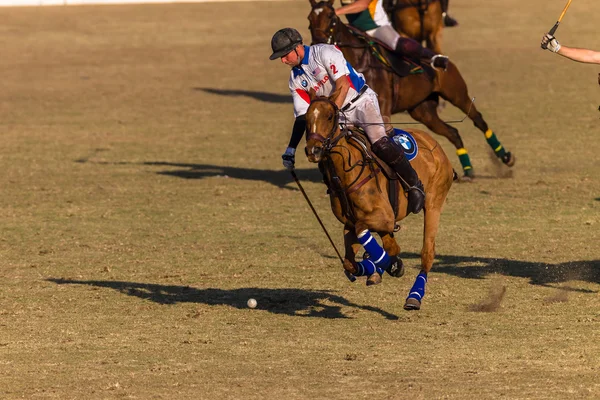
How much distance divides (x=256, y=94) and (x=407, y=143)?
16.8 m

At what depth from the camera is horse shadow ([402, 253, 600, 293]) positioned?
42.4 feet

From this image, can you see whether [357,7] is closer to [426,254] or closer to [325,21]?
[325,21]

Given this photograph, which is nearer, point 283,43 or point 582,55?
point 283,43

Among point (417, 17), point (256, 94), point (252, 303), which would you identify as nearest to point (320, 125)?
point (252, 303)

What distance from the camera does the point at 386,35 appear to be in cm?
1870

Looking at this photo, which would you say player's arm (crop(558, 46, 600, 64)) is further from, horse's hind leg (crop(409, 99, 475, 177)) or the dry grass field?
horse's hind leg (crop(409, 99, 475, 177))

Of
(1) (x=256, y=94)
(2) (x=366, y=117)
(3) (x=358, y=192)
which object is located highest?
(2) (x=366, y=117)

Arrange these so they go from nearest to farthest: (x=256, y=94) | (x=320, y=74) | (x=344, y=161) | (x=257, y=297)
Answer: (x=344, y=161) → (x=320, y=74) → (x=257, y=297) → (x=256, y=94)

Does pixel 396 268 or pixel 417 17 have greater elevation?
pixel 396 268

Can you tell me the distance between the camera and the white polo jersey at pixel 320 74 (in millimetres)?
11062

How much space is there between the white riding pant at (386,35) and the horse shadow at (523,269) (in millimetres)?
5447

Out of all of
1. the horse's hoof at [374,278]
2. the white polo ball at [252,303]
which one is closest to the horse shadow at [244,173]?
the white polo ball at [252,303]

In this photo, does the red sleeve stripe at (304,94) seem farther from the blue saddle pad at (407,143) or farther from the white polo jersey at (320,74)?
the blue saddle pad at (407,143)

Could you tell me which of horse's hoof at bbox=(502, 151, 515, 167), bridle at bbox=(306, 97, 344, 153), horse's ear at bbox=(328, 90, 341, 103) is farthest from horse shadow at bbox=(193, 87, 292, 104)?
bridle at bbox=(306, 97, 344, 153)
